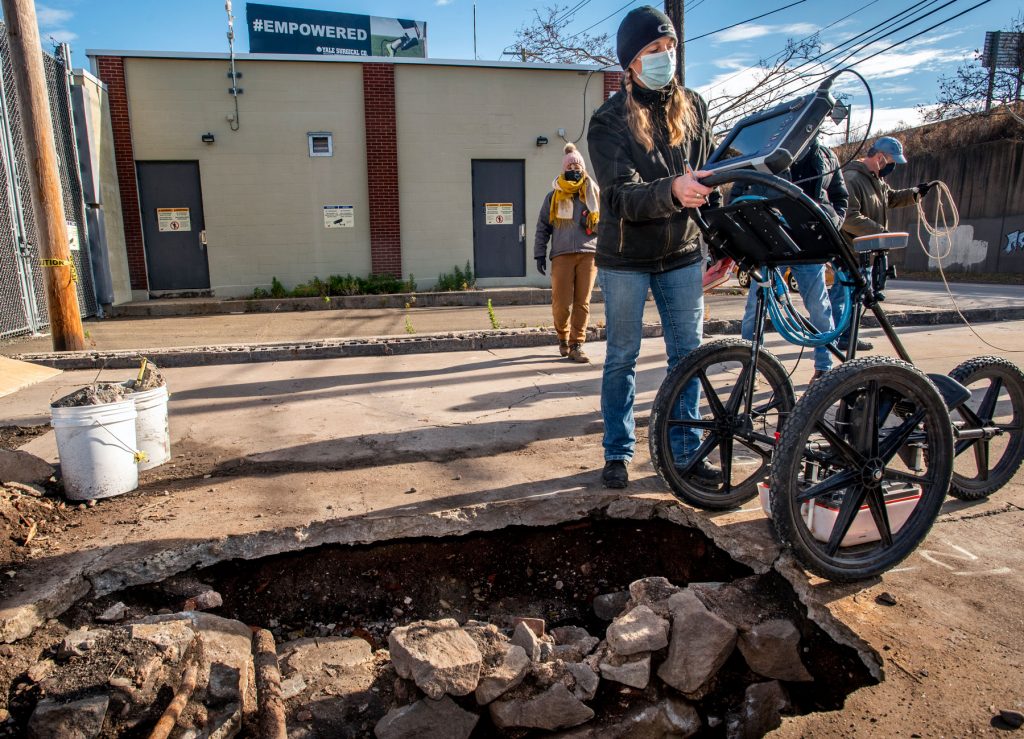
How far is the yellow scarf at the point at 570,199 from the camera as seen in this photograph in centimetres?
641

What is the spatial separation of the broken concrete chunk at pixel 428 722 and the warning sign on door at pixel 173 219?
1396cm

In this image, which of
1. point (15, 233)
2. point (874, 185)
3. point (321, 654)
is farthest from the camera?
point (15, 233)

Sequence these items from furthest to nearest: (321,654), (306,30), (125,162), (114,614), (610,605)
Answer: (306,30)
(125,162)
(610,605)
(114,614)
(321,654)

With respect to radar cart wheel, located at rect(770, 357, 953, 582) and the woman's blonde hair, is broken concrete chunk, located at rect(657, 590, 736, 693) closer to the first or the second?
radar cart wheel, located at rect(770, 357, 953, 582)

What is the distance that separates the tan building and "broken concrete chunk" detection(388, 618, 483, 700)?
516 inches

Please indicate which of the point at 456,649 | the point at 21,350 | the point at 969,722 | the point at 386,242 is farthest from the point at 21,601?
the point at 386,242

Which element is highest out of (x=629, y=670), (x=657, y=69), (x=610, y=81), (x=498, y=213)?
(x=610, y=81)

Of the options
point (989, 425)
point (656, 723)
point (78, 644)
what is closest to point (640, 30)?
point (989, 425)

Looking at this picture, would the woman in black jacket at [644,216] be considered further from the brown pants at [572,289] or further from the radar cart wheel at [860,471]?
the brown pants at [572,289]

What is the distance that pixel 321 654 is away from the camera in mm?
2385

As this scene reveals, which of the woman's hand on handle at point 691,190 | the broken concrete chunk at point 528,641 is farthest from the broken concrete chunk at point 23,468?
the woman's hand on handle at point 691,190

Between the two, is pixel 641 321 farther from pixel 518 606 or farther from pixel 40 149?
pixel 40 149

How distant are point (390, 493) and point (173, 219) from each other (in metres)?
12.6

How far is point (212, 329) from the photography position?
1015 cm
